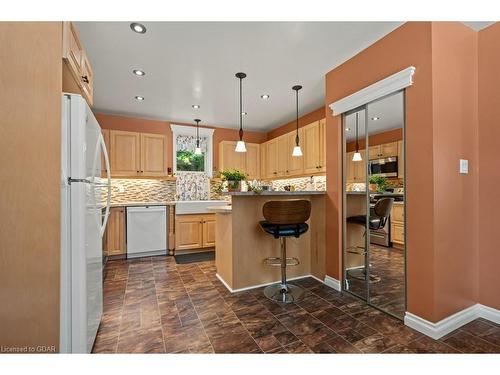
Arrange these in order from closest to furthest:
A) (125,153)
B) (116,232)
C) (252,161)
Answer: (116,232) → (125,153) → (252,161)

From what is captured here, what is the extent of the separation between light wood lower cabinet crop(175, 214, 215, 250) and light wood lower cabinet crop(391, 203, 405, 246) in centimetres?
313

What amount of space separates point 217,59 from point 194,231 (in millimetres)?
2935

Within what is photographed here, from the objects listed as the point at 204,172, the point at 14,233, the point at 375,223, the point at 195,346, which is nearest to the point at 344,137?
the point at 375,223

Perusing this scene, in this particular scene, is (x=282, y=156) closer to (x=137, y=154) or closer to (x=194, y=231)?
(x=194, y=231)

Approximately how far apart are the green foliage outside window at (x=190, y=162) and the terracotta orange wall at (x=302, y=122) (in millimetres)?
1752

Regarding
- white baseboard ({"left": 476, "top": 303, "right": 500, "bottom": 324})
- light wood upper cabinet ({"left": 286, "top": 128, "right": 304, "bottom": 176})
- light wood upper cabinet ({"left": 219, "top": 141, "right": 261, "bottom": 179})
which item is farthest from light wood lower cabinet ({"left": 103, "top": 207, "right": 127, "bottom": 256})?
white baseboard ({"left": 476, "top": 303, "right": 500, "bottom": 324})

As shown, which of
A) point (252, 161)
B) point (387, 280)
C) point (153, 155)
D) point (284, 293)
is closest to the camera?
point (387, 280)

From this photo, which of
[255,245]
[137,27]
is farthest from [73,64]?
[255,245]

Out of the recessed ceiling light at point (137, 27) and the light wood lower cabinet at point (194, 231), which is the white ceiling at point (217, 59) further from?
the light wood lower cabinet at point (194, 231)

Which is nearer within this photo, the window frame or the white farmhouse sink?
the white farmhouse sink

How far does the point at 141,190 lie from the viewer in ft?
15.4

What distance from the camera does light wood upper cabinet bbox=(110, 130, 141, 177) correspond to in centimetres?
425

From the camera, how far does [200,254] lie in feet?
14.2

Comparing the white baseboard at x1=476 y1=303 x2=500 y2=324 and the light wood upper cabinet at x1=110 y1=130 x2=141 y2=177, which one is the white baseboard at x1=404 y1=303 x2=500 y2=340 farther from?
the light wood upper cabinet at x1=110 y1=130 x2=141 y2=177
